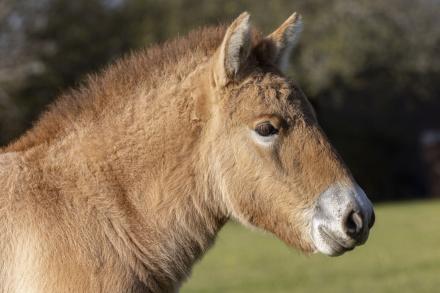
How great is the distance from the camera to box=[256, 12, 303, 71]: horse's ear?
559cm

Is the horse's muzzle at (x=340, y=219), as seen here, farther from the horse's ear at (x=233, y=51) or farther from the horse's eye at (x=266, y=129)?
the horse's ear at (x=233, y=51)

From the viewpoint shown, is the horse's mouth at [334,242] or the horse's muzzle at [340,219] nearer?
the horse's muzzle at [340,219]

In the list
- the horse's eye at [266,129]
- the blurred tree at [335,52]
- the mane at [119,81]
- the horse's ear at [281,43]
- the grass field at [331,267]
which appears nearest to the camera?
the horse's eye at [266,129]

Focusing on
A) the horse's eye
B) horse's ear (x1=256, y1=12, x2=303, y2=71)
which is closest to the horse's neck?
the horse's eye

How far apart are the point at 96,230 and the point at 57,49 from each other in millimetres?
26699

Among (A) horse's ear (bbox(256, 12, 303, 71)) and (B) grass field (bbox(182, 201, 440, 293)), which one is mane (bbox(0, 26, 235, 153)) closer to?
(A) horse's ear (bbox(256, 12, 303, 71))

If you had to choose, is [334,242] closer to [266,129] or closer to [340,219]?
[340,219]

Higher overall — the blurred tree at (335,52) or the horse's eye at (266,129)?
the horse's eye at (266,129)

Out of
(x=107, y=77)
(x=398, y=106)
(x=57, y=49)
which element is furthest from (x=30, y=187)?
(x=398, y=106)

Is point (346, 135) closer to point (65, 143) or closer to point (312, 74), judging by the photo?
point (312, 74)

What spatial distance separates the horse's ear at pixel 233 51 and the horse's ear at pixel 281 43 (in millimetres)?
250

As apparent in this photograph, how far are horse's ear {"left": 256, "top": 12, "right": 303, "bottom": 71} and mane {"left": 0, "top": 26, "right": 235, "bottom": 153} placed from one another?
0.29m

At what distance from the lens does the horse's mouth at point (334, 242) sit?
5.08 metres

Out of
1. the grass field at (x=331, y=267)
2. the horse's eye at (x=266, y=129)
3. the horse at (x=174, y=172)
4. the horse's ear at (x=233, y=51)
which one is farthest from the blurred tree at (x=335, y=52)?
the horse's eye at (x=266, y=129)
